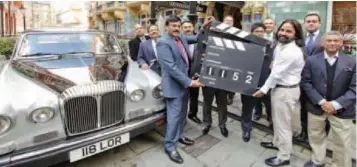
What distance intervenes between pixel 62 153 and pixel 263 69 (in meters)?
2.35

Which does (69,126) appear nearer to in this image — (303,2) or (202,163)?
(202,163)

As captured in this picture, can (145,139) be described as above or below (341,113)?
below

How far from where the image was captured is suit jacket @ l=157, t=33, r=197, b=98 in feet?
8.96

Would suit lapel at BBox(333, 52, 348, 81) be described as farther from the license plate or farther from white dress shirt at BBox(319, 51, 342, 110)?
the license plate

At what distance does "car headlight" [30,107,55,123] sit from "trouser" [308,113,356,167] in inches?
106

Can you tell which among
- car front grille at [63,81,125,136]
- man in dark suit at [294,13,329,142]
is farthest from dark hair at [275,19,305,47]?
car front grille at [63,81,125,136]

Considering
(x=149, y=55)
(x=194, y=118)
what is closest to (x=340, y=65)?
(x=194, y=118)

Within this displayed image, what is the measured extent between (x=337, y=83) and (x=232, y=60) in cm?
107

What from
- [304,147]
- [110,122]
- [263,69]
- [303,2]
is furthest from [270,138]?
[303,2]

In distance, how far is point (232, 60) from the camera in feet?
8.82

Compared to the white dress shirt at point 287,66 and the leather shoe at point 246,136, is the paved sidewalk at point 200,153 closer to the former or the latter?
the leather shoe at point 246,136

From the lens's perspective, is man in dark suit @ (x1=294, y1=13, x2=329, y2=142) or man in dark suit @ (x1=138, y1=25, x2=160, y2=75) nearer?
man in dark suit @ (x1=294, y1=13, x2=329, y2=142)

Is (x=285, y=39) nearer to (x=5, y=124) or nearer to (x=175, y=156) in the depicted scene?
(x=175, y=156)

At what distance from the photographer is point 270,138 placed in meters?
3.59
